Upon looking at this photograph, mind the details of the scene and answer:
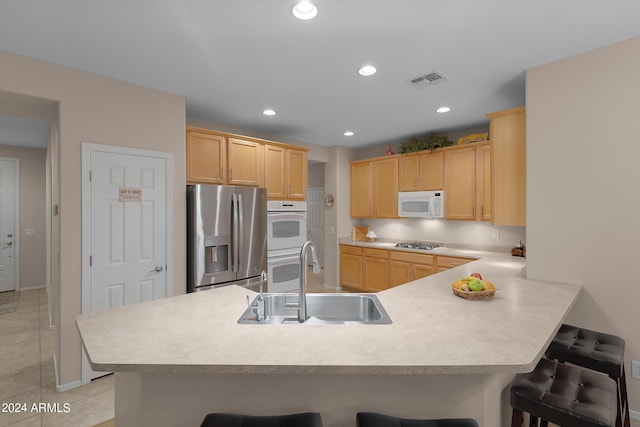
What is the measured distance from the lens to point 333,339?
130cm

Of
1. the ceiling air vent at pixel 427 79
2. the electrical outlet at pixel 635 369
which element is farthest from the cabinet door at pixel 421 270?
the ceiling air vent at pixel 427 79

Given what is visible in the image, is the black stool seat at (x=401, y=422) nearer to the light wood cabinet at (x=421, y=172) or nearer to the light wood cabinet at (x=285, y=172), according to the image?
the light wood cabinet at (x=285, y=172)

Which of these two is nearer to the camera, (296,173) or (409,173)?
(296,173)

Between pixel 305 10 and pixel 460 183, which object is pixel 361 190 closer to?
pixel 460 183

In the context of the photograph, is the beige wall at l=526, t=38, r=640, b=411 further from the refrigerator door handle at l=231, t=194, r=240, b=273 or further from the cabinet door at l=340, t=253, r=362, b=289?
the cabinet door at l=340, t=253, r=362, b=289

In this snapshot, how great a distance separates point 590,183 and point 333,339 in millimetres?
2202

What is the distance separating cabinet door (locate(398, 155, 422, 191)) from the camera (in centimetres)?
471

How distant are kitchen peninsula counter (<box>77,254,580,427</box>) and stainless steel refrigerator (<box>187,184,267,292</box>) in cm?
155

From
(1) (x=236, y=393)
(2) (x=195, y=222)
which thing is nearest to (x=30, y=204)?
(2) (x=195, y=222)

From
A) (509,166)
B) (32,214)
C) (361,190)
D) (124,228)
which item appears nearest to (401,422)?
(509,166)

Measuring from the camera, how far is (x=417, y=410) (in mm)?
1270

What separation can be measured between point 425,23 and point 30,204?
697cm

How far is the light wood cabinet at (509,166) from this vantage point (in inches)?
108

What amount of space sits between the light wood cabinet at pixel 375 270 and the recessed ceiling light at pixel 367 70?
289 cm
